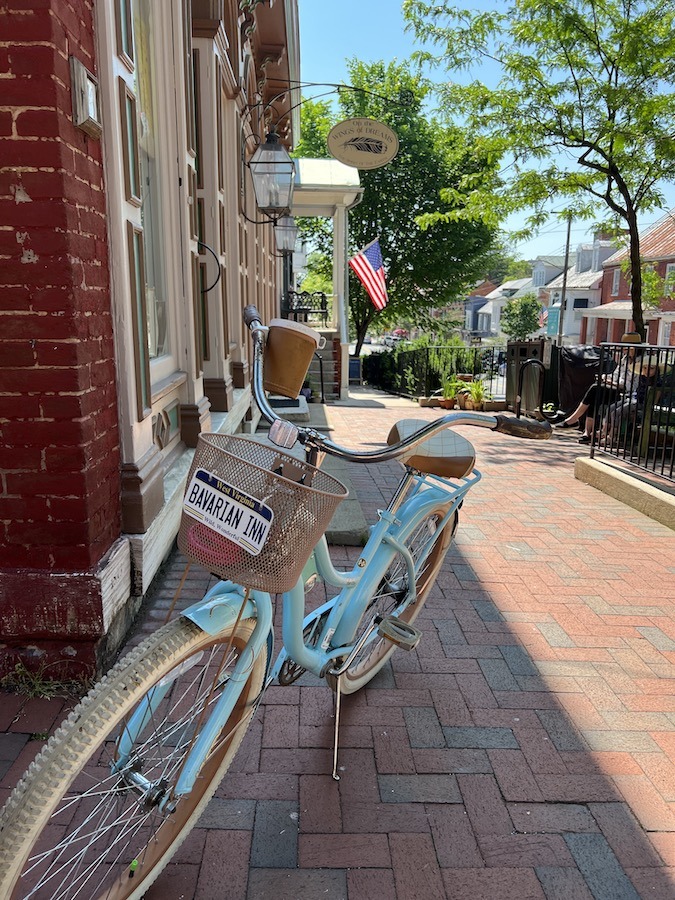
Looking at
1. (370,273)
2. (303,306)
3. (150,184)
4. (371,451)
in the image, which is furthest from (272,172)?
(303,306)

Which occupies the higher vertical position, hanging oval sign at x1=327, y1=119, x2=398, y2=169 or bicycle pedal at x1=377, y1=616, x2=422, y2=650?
hanging oval sign at x1=327, y1=119, x2=398, y2=169

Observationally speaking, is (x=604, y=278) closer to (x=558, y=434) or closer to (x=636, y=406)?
(x=558, y=434)

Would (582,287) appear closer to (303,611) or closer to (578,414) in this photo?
(578,414)

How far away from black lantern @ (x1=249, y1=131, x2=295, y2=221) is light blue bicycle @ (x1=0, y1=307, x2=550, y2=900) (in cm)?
503

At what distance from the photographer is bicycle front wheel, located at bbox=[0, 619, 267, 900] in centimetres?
136

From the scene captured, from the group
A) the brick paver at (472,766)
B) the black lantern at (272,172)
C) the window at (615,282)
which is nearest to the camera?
the brick paver at (472,766)

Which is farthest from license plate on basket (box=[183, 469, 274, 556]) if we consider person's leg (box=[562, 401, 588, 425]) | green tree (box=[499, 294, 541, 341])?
green tree (box=[499, 294, 541, 341])

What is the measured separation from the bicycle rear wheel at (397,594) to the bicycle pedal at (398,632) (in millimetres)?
78

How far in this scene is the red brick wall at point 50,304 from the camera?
2.26 m

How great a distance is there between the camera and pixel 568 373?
1054 centimetres

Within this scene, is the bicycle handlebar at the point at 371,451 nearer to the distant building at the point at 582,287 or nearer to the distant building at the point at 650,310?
the distant building at the point at 650,310

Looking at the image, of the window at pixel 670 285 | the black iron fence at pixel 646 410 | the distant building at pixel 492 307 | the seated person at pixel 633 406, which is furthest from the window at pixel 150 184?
the distant building at pixel 492 307

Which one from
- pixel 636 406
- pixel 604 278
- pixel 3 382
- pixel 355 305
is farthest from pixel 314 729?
pixel 604 278

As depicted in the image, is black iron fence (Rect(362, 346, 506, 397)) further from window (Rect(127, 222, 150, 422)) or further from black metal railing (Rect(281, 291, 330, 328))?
window (Rect(127, 222, 150, 422))
